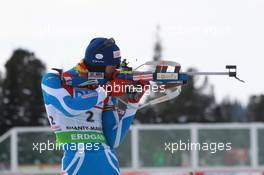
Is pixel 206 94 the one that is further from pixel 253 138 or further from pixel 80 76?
pixel 80 76

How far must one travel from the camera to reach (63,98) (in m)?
5.17

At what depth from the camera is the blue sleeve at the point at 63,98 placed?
16.8 feet

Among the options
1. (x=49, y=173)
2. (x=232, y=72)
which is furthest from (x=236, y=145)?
(x=232, y=72)

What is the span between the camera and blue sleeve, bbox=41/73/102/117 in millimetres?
5129

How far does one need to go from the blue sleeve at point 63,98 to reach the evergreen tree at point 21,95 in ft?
41.9

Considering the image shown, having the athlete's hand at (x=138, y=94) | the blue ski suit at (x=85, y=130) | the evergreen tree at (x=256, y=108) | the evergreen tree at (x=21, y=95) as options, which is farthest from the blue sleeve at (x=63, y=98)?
the evergreen tree at (x=256, y=108)

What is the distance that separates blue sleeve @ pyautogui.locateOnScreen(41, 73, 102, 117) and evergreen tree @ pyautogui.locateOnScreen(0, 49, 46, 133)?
503 inches

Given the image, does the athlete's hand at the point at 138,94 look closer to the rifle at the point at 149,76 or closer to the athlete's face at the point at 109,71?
the rifle at the point at 149,76

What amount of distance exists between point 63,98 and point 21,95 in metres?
13.1

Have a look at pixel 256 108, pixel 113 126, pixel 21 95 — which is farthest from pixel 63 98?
pixel 256 108

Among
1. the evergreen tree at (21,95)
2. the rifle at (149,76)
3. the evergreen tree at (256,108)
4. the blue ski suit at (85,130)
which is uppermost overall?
the rifle at (149,76)

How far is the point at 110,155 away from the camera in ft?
17.7
